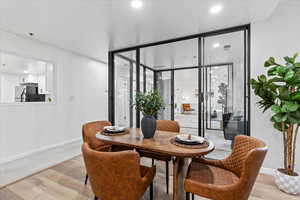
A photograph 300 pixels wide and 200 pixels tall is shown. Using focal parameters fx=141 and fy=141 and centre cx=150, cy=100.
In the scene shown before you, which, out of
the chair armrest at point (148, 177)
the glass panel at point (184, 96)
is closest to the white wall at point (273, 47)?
the chair armrest at point (148, 177)

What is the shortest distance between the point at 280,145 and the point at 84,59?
503 centimetres

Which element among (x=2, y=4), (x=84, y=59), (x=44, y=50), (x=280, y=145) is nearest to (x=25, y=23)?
(x=2, y=4)

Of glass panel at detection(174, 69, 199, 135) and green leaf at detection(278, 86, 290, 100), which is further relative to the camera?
glass panel at detection(174, 69, 199, 135)

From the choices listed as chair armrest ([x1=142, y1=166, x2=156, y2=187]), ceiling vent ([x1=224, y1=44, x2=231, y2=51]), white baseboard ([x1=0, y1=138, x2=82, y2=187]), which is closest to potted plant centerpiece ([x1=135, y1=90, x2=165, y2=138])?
chair armrest ([x1=142, y1=166, x2=156, y2=187])

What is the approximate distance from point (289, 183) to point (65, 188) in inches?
117

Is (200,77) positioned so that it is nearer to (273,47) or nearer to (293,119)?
(273,47)

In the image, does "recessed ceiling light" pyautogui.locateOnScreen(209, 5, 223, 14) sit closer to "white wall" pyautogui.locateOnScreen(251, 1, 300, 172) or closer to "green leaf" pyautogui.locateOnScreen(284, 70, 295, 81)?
"white wall" pyautogui.locateOnScreen(251, 1, 300, 172)

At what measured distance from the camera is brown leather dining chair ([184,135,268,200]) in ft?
3.51

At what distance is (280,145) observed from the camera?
224 centimetres

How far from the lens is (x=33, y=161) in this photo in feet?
9.25

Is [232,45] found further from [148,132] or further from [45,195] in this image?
[45,195]

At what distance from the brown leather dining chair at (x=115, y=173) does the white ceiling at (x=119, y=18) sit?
191 cm

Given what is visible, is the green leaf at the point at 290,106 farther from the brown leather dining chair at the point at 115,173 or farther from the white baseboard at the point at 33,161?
the white baseboard at the point at 33,161

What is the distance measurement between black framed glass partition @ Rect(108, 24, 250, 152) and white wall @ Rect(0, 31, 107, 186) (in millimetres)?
1052
